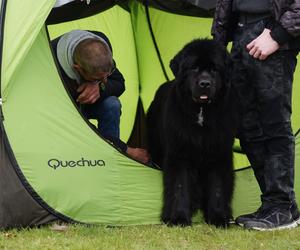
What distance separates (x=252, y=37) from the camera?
3762 mm

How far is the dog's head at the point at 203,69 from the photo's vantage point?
12.6 feet

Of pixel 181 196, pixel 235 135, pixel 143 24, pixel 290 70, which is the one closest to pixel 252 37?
pixel 290 70

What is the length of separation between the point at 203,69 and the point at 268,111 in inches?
18.2

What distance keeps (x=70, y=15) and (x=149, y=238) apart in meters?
2.38

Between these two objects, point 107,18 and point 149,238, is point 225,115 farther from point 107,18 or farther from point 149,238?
point 107,18

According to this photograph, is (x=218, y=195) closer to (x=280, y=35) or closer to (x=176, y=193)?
(x=176, y=193)

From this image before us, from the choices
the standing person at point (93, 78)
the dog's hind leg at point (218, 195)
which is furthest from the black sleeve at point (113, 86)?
the dog's hind leg at point (218, 195)

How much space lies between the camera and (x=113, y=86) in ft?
15.3

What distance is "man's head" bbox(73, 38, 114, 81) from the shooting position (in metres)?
4.20

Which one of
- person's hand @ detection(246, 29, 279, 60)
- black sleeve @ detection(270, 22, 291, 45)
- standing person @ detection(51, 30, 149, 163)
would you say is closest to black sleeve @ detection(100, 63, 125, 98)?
standing person @ detection(51, 30, 149, 163)

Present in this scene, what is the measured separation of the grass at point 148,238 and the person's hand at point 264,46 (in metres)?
0.97

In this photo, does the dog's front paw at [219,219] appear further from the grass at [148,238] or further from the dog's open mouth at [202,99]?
the dog's open mouth at [202,99]

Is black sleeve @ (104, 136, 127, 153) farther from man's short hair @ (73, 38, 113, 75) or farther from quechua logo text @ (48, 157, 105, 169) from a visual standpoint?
man's short hair @ (73, 38, 113, 75)

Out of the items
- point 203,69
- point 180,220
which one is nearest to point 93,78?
point 203,69
